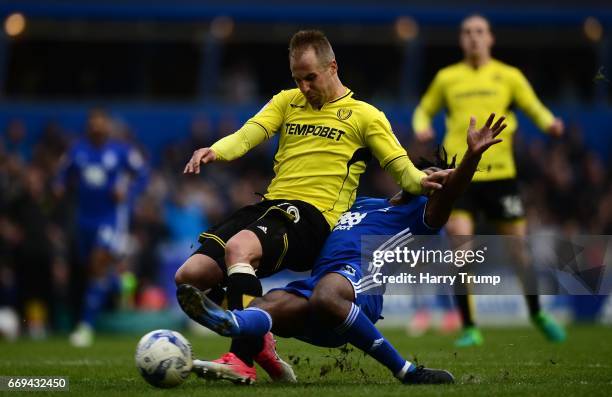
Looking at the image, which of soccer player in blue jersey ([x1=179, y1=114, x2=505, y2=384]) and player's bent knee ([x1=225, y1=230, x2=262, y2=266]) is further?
player's bent knee ([x1=225, y1=230, x2=262, y2=266])

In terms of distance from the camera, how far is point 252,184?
18438 millimetres

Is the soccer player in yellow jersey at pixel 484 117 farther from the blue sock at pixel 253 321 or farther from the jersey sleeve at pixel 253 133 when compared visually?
the blue sock at pixel 253 321

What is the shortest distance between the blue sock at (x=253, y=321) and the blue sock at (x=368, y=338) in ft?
1.57

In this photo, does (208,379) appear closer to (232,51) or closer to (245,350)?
(245,350)

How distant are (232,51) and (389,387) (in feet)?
56.7

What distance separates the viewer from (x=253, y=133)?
309 inches

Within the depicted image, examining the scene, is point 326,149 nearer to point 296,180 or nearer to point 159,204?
point 296,180

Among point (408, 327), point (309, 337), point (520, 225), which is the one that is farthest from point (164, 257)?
point (309, 337)

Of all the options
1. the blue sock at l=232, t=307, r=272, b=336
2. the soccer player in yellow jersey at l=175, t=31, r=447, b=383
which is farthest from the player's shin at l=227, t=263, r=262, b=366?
the blue sock at l=232, t=307, r=272, b=336

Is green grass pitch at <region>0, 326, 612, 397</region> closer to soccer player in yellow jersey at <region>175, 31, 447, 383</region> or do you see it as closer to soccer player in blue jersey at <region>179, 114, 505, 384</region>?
soccer player in blue jersey at <region>179, 114, 505, 384</region>

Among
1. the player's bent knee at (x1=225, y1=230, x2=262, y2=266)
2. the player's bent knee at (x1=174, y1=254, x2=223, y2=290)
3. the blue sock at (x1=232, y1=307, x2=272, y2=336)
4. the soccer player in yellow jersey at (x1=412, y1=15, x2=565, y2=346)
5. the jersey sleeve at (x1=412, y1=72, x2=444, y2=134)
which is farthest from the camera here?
the jersey sleeve at (x1=412, y1=72, x2=444, y2=134)

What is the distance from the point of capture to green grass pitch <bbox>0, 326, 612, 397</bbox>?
669 centimetres

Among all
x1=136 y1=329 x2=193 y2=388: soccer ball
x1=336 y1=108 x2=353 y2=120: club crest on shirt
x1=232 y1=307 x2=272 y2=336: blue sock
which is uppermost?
x1=336 y1=108 x2=353 y2=120: club crest on shirt

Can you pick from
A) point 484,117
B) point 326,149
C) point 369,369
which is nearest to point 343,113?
point 326,149
